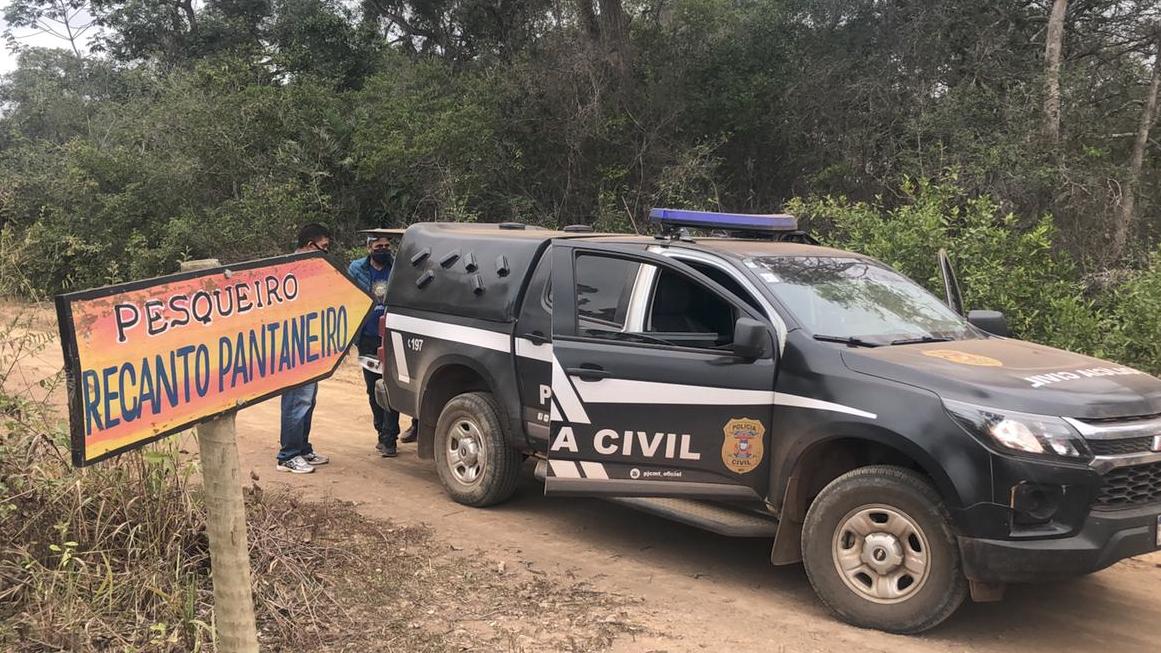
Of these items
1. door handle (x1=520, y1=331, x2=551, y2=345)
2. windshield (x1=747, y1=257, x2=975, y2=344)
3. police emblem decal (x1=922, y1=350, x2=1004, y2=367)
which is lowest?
door handle (x1=520, y1=331, x2=551, y2=345)

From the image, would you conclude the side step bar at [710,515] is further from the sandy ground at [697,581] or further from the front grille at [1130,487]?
the front grille at [1130,487]

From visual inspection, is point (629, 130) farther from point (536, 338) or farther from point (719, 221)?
point (536, 338)

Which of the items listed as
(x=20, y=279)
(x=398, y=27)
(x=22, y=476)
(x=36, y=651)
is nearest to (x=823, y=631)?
(x=36, y=651)

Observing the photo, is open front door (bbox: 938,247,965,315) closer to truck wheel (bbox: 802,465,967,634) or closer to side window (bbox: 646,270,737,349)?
side window (bbox: 646,270,737,349)

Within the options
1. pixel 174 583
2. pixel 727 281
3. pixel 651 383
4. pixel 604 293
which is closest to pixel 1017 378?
pixel 727 281

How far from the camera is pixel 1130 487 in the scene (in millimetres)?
3939

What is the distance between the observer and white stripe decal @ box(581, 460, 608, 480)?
17.0 feet

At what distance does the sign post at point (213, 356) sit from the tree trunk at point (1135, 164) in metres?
11.6

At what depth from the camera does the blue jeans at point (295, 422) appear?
277 inches

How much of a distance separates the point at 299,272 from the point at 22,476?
2.14 metres

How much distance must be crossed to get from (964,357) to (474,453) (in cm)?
330

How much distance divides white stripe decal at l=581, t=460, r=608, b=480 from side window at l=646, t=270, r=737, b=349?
0.85 metres

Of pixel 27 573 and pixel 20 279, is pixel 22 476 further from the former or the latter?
pixel 20 279

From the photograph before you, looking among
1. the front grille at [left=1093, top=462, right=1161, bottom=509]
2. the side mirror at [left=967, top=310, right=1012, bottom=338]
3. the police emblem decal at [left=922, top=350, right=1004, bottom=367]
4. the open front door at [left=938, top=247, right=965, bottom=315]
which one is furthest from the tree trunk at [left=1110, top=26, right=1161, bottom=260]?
the front grille at [left=1093, top=462, right=1161, bottom=509]
